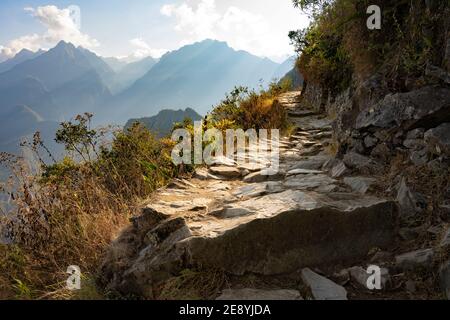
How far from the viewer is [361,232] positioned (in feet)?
11.6

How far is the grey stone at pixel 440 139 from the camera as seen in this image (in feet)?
12.4

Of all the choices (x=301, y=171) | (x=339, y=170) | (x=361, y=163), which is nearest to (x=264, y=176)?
(x=301, y=171)

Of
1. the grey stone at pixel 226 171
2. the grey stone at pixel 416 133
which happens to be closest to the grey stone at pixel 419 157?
the grey stone at pixel 416 133

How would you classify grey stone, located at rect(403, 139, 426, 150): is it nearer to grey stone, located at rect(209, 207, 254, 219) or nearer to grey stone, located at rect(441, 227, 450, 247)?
grey stone, located at rect(441, 227, 450, 247)

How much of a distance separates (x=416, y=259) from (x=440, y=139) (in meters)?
1.45

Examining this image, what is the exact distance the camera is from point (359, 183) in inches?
174

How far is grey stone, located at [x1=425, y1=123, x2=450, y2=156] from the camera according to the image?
12.4ft

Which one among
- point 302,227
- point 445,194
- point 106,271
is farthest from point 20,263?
point 445,194

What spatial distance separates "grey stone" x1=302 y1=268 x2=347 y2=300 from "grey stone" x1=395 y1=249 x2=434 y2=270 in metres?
0.55
